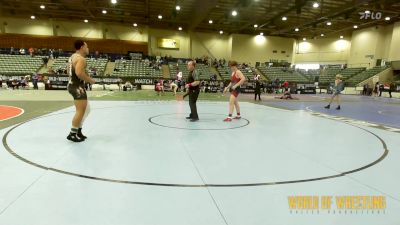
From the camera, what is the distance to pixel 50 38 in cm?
3381

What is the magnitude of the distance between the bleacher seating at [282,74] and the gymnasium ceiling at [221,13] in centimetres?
496

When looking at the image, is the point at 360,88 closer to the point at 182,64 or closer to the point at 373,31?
the point at 373,31

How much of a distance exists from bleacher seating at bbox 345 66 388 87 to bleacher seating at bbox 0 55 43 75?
34.1m

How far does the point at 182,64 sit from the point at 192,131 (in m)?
27.0

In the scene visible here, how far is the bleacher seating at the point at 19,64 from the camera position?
82.4ft

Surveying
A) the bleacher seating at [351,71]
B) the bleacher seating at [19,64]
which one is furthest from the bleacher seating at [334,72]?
the bleacher seating at [19,64]

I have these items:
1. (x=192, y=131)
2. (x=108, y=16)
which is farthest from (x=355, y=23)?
(x=192, y=131)

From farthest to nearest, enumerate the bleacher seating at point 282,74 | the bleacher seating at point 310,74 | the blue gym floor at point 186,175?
the bleacher seating at point 310,74 → the bleacher seating at point 282,74 → the blue gym floor at point 186,175

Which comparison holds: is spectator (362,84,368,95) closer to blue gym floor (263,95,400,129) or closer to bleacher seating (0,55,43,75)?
blue gym floor (263,95,400,129)

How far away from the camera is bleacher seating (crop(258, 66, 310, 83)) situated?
33000mm

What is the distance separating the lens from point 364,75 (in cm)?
3222

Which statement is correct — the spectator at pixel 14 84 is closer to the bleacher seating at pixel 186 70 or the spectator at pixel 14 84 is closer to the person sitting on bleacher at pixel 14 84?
the person sitting on bleacher at pixel 14 84

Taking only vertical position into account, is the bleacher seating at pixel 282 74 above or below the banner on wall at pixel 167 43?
below

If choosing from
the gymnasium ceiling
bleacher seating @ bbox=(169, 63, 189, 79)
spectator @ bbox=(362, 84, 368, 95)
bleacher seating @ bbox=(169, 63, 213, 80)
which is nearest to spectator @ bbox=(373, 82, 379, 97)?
spectator @ bbox=(362, 84, 368, 95)
